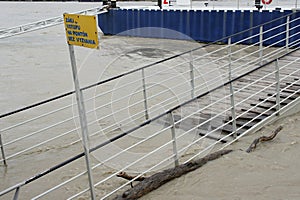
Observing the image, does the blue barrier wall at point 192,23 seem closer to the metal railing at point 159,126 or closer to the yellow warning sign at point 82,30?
the metal railing at point 159,126

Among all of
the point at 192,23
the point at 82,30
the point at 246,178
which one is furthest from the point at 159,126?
the point at 192,23

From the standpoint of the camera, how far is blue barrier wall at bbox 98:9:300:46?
13914 mm

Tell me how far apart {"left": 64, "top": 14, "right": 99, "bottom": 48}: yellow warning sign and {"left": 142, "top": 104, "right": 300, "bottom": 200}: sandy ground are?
1598mm

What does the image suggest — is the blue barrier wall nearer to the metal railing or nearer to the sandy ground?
the metal railing

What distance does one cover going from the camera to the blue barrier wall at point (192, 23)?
13.9 m

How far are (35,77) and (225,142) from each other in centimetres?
730

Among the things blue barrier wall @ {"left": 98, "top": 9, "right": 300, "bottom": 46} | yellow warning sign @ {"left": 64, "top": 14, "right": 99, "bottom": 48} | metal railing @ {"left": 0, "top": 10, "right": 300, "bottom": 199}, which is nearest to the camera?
yellow warning sign @ {"left": 64, "top": 14, "right": 99, "bottom": 48}

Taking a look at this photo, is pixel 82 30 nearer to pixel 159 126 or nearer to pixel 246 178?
pixel 246 178

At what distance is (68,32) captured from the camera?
8.75ft

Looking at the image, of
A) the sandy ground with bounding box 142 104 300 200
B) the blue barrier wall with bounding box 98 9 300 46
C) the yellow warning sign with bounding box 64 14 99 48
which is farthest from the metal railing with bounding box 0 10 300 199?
the blue barrier wall with bounding box 98 9 300 46

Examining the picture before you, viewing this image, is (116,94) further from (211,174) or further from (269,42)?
(269,42)

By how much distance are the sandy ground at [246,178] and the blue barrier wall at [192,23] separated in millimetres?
9800

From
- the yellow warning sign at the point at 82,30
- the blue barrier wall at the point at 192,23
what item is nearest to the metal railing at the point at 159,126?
the yellow warning sign at the point at 82,30

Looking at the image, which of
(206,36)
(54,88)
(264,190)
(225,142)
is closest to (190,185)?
(264,190)
